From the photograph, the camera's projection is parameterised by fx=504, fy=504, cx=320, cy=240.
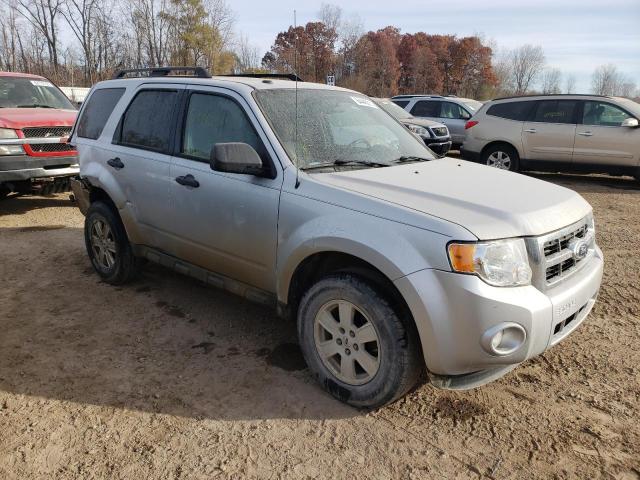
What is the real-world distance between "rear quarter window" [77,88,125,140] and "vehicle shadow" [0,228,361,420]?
1.43m

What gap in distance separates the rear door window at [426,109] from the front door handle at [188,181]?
12.1 meters

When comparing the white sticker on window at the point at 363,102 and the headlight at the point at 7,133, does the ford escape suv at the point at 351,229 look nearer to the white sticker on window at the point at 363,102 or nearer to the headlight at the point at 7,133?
the white sticker on window at the point at 363,102

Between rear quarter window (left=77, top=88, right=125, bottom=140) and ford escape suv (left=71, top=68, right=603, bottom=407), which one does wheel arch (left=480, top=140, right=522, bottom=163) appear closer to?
ford escape suv (left=71, top=68, right=603, bottom=407)

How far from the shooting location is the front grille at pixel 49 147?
24.1 feet

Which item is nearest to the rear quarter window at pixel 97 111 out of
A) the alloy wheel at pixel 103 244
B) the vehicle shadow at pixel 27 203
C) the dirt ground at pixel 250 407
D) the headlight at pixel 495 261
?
the alloy wheel at pixel 103 244

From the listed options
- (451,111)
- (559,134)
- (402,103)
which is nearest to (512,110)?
(559,134)

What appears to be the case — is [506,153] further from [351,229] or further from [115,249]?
[351,229]

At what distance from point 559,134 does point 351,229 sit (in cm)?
913

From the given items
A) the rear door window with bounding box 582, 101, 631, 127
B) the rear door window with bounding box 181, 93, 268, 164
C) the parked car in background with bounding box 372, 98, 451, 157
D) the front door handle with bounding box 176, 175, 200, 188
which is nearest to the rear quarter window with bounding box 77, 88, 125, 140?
the rear door window with bounding box 181, 93, 268, 164

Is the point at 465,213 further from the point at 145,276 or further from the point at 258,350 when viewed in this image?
the point at 145,276

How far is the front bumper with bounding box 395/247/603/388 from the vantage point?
240 cm

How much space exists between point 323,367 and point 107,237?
2.72 meters

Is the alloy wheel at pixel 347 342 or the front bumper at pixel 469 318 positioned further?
the alloy wheel at pixel 347 342

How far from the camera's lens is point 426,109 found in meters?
14.8
